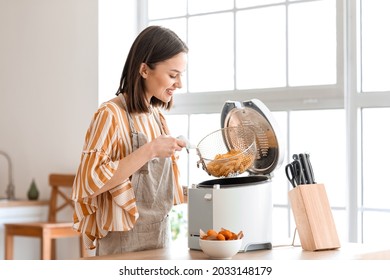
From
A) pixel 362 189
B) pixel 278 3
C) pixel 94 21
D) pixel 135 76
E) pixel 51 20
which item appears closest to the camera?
pixel 135 76

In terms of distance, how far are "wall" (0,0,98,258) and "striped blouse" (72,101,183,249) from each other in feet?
6.37

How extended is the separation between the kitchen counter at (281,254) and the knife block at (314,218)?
3 cm

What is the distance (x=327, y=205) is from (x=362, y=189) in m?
1.17

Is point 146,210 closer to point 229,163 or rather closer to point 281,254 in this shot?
point 229,163

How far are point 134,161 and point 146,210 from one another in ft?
0.80

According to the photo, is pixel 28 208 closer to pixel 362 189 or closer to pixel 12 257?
pixel 12 257

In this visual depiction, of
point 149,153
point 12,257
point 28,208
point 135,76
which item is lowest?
point 12,257

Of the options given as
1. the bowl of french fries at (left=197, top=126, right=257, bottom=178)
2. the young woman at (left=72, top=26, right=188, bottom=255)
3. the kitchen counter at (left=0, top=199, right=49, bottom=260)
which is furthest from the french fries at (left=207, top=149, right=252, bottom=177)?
the kitchen counter at (left=0, top=199, right=49, bottom=260)

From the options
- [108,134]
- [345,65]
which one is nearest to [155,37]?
[108,134]

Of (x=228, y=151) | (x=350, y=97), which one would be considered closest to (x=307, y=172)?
(x=228, y=151)

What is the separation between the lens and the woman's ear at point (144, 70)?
7.91 feet

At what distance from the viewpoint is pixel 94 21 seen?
14.0ft

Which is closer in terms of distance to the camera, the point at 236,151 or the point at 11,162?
the point at 236,151

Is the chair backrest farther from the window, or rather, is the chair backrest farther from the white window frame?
the white window frame
